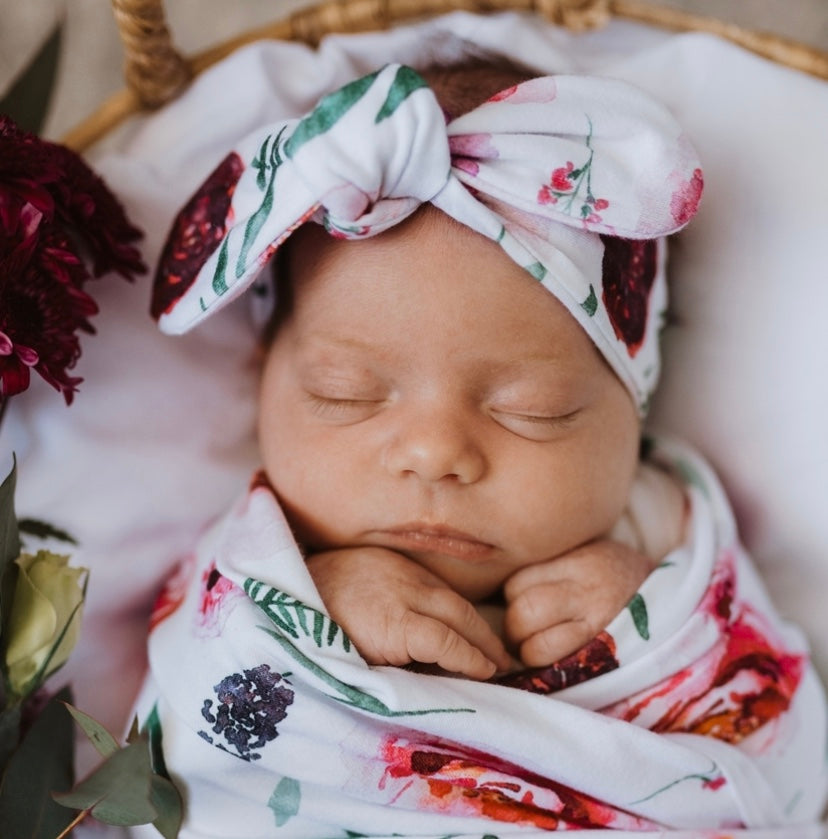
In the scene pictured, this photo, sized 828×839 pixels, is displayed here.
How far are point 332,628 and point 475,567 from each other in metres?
0.19

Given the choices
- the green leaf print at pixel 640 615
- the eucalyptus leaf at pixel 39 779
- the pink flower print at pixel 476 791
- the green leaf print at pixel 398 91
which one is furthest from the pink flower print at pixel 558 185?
the eucalyptus leaf at pixel 39 779

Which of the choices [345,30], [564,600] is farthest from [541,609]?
[345,30]

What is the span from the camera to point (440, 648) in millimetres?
941

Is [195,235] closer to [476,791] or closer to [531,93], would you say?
[531,93]

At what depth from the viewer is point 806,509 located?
1.27 m

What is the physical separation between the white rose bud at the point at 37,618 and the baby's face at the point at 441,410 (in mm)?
249

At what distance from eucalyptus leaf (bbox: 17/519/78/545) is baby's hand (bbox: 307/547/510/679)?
0.97 feet

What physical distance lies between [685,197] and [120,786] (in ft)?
2.36

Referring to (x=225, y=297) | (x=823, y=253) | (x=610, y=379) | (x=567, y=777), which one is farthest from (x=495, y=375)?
(x=823, y=253)

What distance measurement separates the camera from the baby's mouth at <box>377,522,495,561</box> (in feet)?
3.33

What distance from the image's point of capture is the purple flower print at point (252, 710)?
924 mm

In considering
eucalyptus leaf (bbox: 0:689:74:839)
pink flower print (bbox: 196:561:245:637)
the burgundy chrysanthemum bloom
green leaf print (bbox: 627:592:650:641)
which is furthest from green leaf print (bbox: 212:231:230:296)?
green leaf print (bbox: 627:592:650:641)

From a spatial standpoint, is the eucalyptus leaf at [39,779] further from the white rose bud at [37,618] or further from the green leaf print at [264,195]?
the green leaf print at [264,195]

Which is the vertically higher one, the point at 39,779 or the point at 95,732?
the point at 95,732
